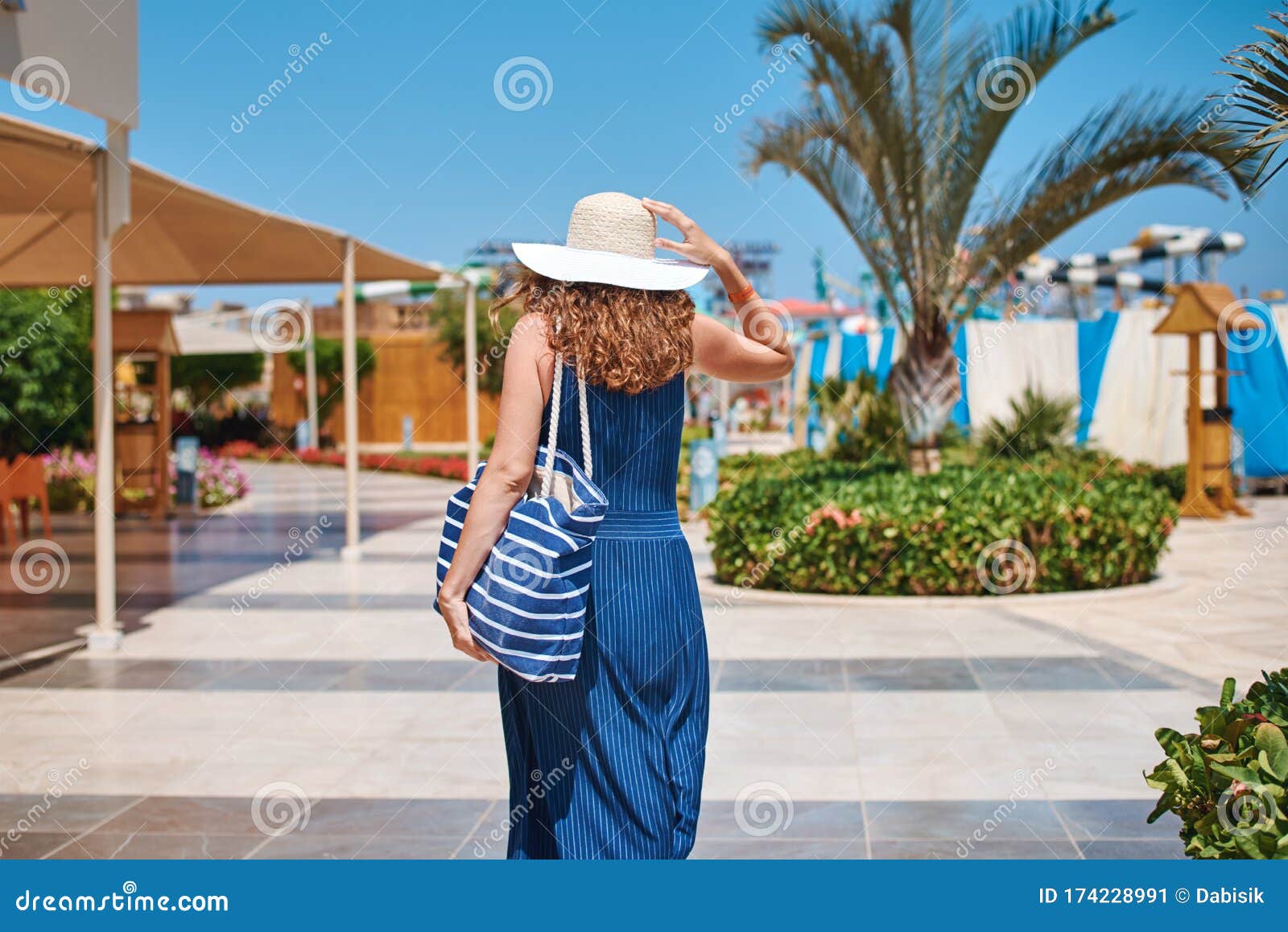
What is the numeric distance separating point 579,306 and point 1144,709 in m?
3.99

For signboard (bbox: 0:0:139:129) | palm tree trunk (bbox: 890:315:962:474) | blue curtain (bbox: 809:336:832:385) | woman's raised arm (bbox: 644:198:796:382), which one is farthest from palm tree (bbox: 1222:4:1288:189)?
blue curtain (bbox: 809:336:832:385)

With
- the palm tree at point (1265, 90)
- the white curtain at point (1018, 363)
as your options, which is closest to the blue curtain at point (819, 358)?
the white curtain at point (1018, 363)

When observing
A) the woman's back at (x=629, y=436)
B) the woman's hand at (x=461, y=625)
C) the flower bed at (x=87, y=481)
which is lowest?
the flower bed at (x=87, y=481)

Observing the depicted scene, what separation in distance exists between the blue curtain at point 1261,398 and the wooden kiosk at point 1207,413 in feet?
7.65

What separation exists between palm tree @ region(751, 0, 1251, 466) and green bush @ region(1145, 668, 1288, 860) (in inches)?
302

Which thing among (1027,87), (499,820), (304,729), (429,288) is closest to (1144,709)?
(499,820)

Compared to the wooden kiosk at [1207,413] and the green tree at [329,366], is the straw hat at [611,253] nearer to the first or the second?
the wooden kiosk at [1207,413]

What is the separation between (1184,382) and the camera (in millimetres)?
16531

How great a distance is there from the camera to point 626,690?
7.82 feet

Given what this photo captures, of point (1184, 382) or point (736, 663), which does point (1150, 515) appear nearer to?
point (736, 663)

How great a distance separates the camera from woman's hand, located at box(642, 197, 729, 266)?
2379 mm

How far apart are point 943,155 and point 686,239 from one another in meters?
8.16

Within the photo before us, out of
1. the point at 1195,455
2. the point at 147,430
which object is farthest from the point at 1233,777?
the point at 147,430

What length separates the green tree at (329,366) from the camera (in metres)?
33.3
